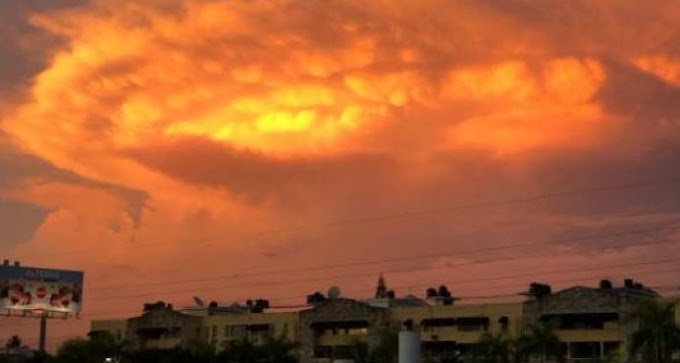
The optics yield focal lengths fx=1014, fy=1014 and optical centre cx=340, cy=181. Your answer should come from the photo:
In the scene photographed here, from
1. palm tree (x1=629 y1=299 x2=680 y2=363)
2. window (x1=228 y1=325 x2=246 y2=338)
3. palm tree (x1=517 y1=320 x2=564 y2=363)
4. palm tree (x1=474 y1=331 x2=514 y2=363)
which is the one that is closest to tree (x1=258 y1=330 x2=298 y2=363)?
window (x1=228 y1=325 x2=246 y2=338)

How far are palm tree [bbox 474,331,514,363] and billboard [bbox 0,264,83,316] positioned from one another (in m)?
57.6

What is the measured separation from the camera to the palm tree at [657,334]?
77812mm

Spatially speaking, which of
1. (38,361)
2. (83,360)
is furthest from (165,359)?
(38,361)

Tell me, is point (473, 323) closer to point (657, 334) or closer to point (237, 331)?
point (657, 334)

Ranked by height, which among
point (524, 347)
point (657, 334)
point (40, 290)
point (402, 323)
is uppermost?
point (40, 290)

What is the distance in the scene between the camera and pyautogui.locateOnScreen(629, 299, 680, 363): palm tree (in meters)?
77.8

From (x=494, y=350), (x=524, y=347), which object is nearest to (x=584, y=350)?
(x=494, y=350)

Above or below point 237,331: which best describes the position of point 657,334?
below

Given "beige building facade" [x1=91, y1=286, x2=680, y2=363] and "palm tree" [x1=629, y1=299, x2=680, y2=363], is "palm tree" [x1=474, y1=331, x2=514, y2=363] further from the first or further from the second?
"palm tree" [x1=629, y1=299, x2=680, y2=363]

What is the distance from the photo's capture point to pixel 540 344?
94062mm

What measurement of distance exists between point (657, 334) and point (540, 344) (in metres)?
17.3

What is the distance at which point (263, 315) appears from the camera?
137875 millimetres

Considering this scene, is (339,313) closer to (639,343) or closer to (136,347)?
(136,347)

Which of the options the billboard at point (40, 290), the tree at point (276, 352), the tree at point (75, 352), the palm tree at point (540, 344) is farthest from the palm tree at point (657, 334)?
the billboard at point (40, 290)
